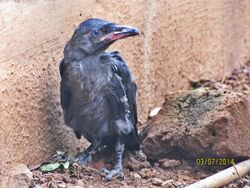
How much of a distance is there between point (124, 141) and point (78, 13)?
837 mm

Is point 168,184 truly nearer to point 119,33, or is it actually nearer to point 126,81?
point 126,81

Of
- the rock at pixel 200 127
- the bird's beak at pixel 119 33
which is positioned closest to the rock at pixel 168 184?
the rock at pixel 200 127

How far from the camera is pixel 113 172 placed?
446 centimetres

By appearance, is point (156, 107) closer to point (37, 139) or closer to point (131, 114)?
point (131, 114)

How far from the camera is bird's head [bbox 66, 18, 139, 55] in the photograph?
449cm

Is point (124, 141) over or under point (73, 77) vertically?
under

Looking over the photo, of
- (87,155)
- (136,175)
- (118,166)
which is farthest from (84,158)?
(136,175)

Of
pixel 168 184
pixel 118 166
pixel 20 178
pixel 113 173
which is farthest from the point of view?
pixel 118 166

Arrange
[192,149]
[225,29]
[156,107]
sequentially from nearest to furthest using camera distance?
1. [192,149]
2. [156,107]
3. [225,29]

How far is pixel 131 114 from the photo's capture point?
4.73 m

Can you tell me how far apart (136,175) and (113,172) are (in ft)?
0.48

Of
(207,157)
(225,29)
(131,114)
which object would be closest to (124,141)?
(131,114)

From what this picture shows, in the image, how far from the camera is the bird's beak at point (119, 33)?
Answer: 4.46 metres

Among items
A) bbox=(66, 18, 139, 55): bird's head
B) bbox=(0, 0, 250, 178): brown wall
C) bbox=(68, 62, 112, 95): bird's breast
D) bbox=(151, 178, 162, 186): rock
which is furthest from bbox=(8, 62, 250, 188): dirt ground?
bbox=(66, 18, 139, 55): bird's head
